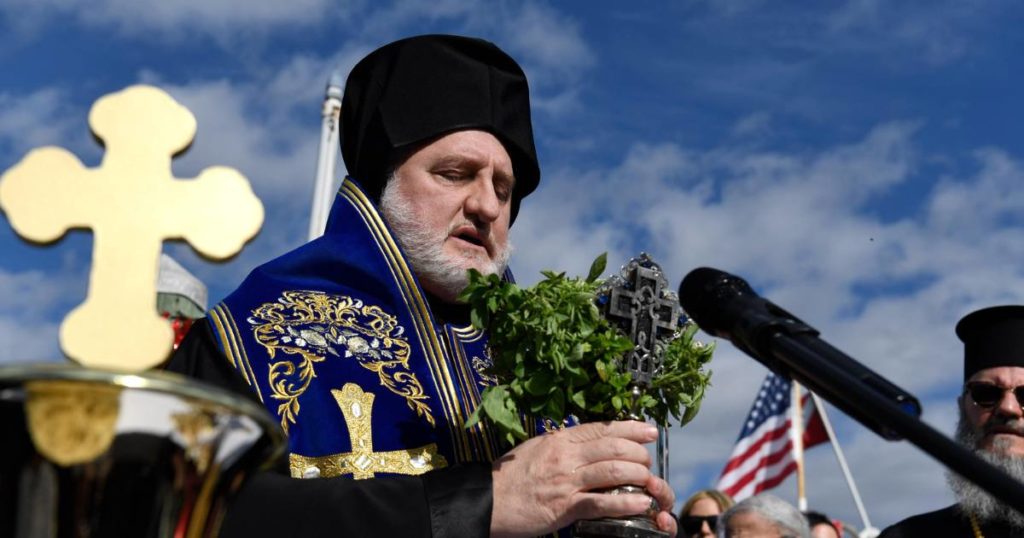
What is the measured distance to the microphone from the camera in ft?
7.46

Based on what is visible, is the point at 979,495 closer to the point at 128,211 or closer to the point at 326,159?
the point at 128,211

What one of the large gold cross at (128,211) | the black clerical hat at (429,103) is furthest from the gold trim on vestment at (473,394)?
the large gold cross at (128,211)

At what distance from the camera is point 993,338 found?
22.4 feet

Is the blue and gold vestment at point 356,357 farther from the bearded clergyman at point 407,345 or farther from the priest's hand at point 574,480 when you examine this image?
the priest's hand at point 574,480

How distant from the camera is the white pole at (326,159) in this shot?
19609mm

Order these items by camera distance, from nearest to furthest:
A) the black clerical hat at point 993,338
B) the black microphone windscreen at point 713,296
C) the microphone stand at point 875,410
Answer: the microphone stand at point 875,410, the black microphone windscreen at point 713,296, the black clerical hat at point 993,338

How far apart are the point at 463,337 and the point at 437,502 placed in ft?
4.20

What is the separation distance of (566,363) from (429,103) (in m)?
2.02

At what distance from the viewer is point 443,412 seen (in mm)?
4207

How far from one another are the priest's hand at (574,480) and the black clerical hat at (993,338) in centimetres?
395

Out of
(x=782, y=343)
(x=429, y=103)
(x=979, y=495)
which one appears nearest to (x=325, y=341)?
(x=429, y=103)

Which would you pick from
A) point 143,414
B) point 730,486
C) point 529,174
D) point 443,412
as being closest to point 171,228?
point 143,414

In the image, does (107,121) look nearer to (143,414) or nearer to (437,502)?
(143,414)

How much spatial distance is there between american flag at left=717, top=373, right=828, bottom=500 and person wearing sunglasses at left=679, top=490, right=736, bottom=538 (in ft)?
25.9
